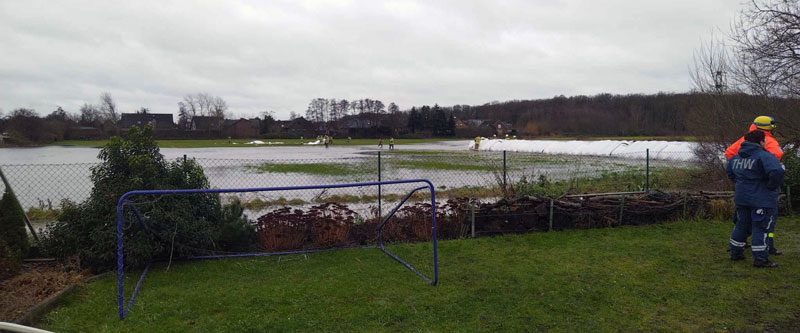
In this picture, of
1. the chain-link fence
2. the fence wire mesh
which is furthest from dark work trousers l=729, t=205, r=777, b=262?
the fence wire mesh

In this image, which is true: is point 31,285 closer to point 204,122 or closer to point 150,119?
point 204,122

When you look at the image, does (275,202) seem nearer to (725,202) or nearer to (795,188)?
(725,202)

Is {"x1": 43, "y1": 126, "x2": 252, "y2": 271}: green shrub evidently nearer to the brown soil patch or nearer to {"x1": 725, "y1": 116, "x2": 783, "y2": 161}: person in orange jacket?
the brown soil patch

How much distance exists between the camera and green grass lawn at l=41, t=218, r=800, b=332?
4.10 m

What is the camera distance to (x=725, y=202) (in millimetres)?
8938

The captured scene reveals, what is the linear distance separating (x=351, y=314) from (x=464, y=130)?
9775 cm

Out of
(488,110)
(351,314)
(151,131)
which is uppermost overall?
(488,110)

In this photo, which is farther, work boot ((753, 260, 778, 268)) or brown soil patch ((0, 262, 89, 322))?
work boot ((753, 260, 778, 268))

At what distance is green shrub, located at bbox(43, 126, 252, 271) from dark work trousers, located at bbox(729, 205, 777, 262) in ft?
22.9

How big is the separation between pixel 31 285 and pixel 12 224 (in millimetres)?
1221

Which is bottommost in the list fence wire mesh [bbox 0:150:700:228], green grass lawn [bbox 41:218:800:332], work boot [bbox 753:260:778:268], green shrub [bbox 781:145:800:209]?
green grass lawn [bbox 41:218:800:332]

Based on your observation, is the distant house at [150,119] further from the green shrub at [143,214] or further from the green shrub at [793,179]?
the green shrub at [793,179]

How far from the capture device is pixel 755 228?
559 centimetres

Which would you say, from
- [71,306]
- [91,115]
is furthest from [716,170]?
[91,115]
